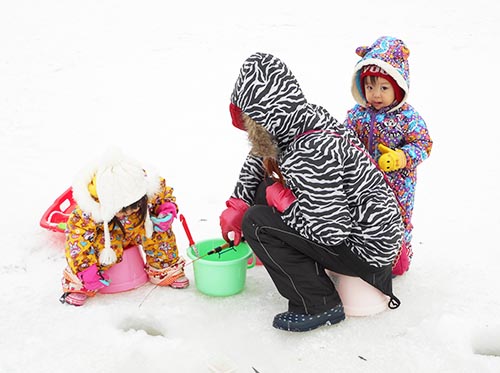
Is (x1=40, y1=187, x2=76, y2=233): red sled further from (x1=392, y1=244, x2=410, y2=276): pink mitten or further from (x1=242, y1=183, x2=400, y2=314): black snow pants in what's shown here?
(x1=392, y1=244, x2=410, y2=276): pink mitten

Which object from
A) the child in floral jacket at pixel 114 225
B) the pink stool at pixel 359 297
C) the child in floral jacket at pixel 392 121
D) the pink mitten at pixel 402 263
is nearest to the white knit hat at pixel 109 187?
the child in floral jacket at pixel 114 225

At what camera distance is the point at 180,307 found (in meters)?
2.26

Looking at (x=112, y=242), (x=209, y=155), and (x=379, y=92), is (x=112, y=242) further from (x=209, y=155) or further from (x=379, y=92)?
(x=209, y=155)

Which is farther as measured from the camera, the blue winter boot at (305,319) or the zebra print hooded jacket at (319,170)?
the blue winter boot at (305,319)

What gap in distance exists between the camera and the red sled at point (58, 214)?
2764 mm

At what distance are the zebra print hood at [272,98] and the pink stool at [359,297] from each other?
69cm

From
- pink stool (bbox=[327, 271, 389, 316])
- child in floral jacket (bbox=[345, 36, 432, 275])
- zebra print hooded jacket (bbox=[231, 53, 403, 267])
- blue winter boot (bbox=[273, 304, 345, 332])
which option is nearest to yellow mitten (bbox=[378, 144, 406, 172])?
child in floral jacket (bbox=[345, 36, 432, 275])

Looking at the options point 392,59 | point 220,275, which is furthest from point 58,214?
point 392,59

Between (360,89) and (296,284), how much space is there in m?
1.00

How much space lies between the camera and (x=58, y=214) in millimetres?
2967

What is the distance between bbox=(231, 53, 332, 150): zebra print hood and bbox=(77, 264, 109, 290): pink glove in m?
0.94

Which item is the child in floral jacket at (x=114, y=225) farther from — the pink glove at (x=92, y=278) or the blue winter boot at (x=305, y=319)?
the blue winter boot at (x=305, y=319)

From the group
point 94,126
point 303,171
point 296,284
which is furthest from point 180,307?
point 94,126

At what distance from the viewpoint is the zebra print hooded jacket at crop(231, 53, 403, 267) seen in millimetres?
1872
